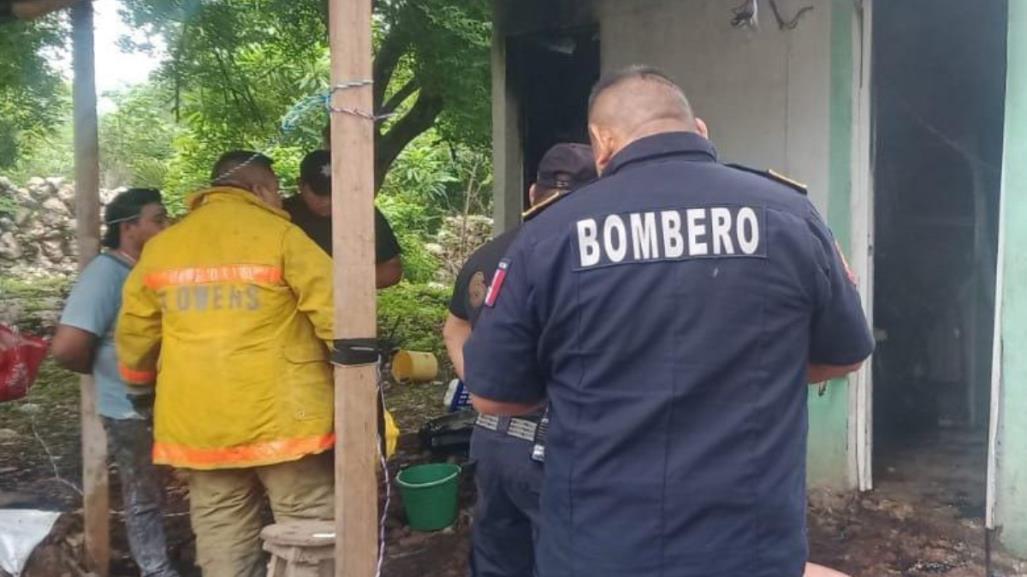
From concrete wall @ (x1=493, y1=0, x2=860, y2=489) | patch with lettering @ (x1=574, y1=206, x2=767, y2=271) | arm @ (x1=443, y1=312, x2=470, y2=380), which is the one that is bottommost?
arm @ (x1=443, y1=312, x2=470, y2=380)

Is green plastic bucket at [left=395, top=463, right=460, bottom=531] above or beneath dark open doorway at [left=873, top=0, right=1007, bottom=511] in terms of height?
beneath

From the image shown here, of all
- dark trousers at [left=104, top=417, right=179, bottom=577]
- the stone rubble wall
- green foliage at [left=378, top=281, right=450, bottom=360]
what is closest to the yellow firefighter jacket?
dark trousers at [left=104, top=417, right=179, bottom=577]

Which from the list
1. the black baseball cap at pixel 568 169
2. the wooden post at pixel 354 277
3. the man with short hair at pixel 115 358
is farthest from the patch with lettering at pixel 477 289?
the man with short hair at pixel 115 358

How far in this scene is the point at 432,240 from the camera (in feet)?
62.4

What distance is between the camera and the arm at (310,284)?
3.11m

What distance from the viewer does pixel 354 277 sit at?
98.3 inches

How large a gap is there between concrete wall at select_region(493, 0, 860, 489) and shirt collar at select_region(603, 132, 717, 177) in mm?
3265

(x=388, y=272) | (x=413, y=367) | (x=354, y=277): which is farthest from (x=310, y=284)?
(x=413, y=367)

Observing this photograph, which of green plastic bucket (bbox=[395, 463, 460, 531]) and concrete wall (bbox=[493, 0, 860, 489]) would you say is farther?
concrete wall (bbox=[493, 0, 860, 489])

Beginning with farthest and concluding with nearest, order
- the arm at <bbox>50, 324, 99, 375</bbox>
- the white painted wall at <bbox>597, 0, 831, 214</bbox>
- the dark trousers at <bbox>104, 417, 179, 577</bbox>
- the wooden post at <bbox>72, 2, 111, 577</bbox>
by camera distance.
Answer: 1. the white painted wall at <bbox>597, 0, 831, 214</bbox>
2. the wooden post at <bbox>72, 2, 111, 577</bbox>
3. the dark trousers at <bbox>104, 417, 179, 577</bbox>
4. the arm at <bbox>50, 324, 99, 375</bbox>

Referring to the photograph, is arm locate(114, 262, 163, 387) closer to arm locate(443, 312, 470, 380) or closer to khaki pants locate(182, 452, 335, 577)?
khaki pants locate(182, 452, 335, 577)

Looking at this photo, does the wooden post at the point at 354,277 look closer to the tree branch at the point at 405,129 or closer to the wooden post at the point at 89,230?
the wooden post at the point at 89,230

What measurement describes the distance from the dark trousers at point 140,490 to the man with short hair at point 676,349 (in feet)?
8.47

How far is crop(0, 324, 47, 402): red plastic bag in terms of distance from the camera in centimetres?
404
